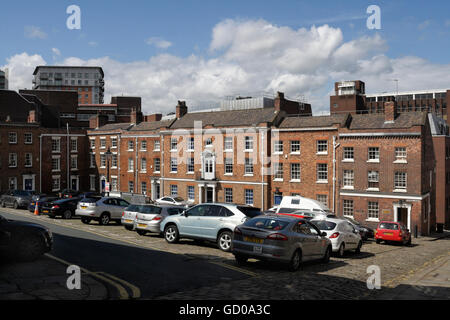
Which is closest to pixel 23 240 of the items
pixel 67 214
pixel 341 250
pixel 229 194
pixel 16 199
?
pixel 341 250

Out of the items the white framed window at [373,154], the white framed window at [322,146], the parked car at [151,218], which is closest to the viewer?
the parked car at [151,218]

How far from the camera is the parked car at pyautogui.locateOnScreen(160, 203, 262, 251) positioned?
17.4m

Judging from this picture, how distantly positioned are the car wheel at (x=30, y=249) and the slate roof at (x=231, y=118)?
3474 centimetres

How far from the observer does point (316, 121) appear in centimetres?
4400

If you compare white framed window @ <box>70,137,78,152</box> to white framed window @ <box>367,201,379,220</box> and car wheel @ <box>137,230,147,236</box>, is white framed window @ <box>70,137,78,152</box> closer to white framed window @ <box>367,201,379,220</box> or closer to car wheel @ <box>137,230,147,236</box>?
white framed window @ <box>367,201,379,220</box>

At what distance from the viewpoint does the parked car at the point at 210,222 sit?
17.4 meters

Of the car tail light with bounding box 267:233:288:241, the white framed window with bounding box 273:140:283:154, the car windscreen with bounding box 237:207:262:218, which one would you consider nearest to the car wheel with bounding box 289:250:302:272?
the car tail light with bounding box 267:233:288:241

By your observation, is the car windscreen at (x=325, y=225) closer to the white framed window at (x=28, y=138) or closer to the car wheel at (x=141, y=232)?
Result: the car wheel at (x=141, y=232)

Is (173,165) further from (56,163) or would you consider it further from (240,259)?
(240,259)

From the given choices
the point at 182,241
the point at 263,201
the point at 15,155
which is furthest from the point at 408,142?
the point at 15,155

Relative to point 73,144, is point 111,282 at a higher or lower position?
lower

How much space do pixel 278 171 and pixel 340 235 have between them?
26338mm

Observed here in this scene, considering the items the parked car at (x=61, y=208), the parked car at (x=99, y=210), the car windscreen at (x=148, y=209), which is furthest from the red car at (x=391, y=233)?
the parked car at (x=61, y=208)

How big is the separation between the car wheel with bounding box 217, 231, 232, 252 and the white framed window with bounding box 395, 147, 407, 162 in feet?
89.2
